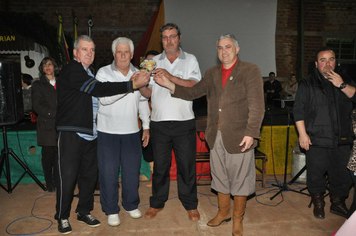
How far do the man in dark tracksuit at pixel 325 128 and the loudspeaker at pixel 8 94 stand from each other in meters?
3.41

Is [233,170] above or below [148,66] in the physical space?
below

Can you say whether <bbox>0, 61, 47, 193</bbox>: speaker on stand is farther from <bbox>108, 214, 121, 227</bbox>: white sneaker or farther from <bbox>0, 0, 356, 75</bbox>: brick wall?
<bbox>0, 0, 356, 75</bbox>: brick wall

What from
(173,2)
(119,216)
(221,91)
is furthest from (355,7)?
(119,216)

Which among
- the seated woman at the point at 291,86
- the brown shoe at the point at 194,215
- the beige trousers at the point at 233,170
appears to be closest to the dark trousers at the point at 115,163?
the brown shoe at the point at 194,215

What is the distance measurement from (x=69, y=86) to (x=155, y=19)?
6.41m

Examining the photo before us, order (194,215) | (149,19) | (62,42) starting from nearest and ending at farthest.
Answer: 1. (194,215)
2. (62,42)
3. (149,19)

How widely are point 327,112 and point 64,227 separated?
298 cm

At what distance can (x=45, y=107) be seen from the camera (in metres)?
3.78

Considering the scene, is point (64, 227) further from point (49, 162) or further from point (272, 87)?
point (272, 87)

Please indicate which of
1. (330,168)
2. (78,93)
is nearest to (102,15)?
(78,93)

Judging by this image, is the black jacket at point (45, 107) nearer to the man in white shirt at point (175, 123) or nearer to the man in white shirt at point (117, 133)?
the man in white shirt at point (117, 133)

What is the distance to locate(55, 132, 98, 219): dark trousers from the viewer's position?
276 cm

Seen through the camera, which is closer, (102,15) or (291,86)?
(102,15)

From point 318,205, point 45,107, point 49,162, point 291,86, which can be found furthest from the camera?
point 291,86
